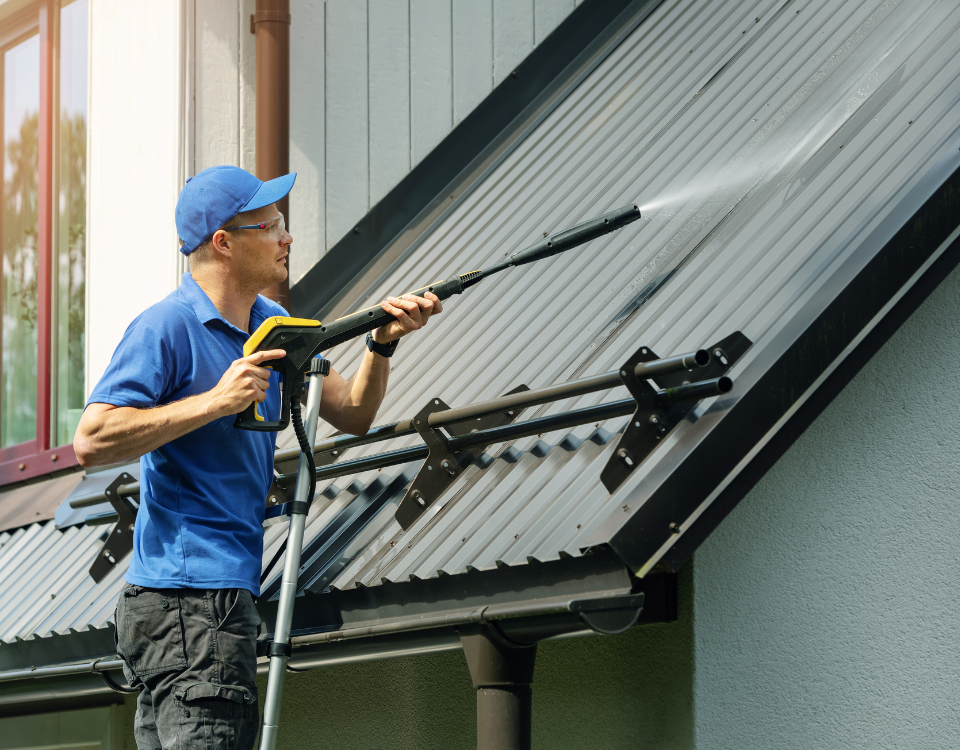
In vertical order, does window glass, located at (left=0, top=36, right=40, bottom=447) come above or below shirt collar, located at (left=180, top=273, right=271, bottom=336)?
above

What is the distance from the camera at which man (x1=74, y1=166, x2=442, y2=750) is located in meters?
3.39

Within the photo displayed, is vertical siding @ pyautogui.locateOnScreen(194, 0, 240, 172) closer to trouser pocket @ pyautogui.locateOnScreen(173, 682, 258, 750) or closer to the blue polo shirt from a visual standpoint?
the blue polo shirt

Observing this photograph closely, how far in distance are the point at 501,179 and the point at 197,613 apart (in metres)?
3.67

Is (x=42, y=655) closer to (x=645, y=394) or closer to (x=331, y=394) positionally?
(x=331, y=394)

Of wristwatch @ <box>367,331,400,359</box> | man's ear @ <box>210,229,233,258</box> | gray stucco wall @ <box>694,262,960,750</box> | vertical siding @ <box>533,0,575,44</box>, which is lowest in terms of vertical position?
gray stucco wall @ <box>694,262,960,750</box>

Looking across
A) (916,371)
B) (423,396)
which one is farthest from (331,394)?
(916,371)

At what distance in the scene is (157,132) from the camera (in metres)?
6.45

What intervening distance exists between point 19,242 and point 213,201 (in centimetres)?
493

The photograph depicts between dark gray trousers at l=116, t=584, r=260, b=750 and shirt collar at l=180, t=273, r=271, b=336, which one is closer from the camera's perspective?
dark gray trousers at l=116, t=584, r=260, b=750

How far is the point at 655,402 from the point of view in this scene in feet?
12.1

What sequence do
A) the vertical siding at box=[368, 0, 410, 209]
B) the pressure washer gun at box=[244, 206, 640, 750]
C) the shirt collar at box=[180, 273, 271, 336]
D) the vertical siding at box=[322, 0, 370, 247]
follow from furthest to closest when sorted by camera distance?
the vertical siding at box=[368, 0, 410, 209], the vertical siding at box=[322, 0, 370, 247], the shirt collar at box=[180, 273, 271, 336], the pressure washer gun at box=[244, 206, 640, 750]

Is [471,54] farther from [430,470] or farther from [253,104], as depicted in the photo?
[430,470]

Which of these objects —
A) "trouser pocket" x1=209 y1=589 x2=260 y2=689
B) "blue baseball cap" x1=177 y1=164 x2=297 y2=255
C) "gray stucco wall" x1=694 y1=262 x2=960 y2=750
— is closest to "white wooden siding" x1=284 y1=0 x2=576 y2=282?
"blue baseball cap" x1=177 y1=164 x2=297 y2=255

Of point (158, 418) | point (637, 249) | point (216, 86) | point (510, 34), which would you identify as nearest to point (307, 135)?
point (216, 86)
